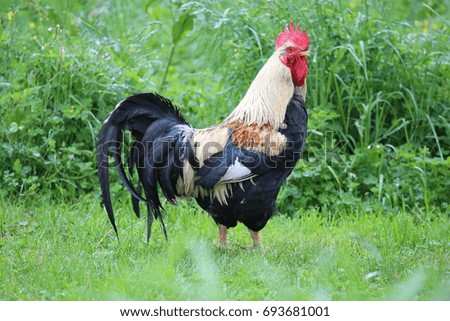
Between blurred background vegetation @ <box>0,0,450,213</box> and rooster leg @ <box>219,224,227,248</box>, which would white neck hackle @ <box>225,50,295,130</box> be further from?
blurred background vegetation @ <box>0,0,450,213</box>

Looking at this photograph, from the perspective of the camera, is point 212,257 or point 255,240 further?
point 255,240

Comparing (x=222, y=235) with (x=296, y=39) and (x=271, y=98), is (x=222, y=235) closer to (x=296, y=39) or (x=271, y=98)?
(x=271, y=98)

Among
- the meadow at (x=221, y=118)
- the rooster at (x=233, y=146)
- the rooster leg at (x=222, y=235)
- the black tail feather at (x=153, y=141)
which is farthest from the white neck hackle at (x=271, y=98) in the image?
the meadow at (x=221, y=118)

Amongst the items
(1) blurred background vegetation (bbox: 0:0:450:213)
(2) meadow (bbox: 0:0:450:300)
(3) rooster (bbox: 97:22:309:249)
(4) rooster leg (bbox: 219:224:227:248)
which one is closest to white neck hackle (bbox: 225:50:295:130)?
(3) rooster (bbox: 97:22:309:249)

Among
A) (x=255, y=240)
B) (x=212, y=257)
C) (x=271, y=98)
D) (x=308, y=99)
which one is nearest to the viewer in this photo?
(x=212, y=257)

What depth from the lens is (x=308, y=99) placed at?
22.4ft

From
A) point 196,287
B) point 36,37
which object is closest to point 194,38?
point 36,37

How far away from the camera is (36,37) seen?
698 centimetres

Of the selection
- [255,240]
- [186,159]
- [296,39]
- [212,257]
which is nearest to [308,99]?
[296,39]

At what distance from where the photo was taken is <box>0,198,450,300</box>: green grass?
14.0 ft

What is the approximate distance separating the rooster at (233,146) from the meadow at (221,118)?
0.40 meters

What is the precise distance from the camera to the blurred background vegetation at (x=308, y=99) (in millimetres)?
6301

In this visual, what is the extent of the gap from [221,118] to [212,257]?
2.31 m

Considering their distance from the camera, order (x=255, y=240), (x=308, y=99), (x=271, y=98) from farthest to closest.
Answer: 1. (x=308, y=99)
2. (x=255, y=240)
3. (x=271, y=98)
